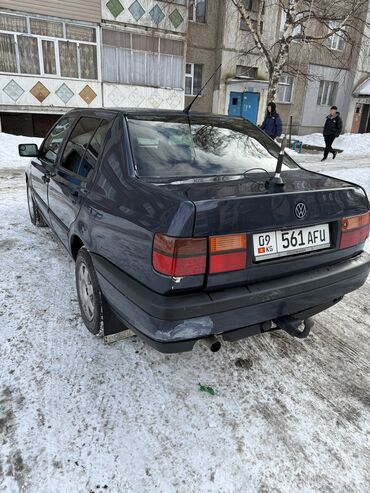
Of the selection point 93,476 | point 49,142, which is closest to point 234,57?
point 49,142

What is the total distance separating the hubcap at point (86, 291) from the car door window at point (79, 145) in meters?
0.73

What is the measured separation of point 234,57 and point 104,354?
746 inches

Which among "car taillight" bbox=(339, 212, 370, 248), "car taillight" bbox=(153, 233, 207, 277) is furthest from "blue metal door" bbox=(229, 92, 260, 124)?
"car taillight" bbox=(153, 233, 207, 277)

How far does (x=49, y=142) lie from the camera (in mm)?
4066

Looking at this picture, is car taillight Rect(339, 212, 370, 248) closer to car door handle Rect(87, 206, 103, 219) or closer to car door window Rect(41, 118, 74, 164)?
car door handle Rect(87, 206, 103, 219)

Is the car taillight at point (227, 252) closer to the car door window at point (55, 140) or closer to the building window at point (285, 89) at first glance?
the car door window at point (55, 140)

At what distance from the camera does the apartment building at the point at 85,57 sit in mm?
13070

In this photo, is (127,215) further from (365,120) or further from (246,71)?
(365,120)

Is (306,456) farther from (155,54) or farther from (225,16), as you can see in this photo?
(225,16)

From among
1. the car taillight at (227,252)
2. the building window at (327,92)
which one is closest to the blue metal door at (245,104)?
the building window at (327,92)

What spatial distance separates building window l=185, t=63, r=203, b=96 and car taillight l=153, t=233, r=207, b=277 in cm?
1832

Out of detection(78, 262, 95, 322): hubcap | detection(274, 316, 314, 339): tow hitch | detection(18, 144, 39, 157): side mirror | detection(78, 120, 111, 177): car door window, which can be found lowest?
detection(78, 262, 95, 322): hubcap

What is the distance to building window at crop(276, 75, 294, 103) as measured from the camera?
2111 centimetres

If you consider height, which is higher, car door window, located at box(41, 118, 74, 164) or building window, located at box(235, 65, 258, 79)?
building window, located at box(235, 65, 258, 79)
